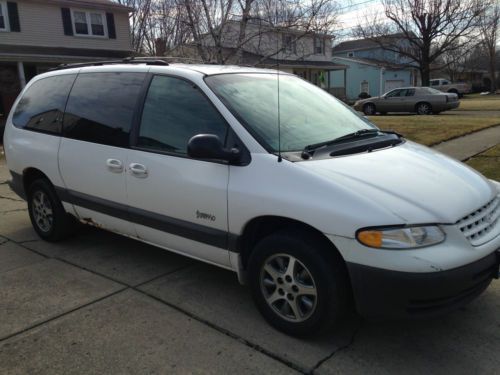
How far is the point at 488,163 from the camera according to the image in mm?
8047

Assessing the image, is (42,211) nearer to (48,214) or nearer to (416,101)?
(48,214)

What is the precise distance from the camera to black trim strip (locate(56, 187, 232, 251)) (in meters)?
3.39

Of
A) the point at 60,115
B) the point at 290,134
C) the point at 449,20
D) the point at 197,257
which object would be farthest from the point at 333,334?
the point at 449,20

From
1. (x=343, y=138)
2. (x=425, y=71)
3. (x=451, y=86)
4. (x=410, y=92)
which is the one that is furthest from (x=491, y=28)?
(x=343, y=138)

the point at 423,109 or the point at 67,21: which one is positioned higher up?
the point at 67,21

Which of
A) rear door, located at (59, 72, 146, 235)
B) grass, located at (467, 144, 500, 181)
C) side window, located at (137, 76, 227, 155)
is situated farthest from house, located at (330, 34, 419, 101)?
side window, located at (137, 76, 227, 155)

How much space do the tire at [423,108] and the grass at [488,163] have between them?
1319cm

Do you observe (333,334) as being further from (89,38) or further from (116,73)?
(89,38)

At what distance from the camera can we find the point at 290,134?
3398 millimetres

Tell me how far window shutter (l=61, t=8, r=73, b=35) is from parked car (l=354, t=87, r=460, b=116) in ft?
50.7

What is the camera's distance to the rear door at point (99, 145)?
3.99 meters

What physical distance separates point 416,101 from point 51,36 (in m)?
18.0

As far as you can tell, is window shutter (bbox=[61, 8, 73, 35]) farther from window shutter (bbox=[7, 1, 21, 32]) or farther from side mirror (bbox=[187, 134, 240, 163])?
side mirror (bbox=[187, 134, 240, 163])

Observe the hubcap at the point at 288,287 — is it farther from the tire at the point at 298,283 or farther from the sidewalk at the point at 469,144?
the sidewalk at the point at 469,144
